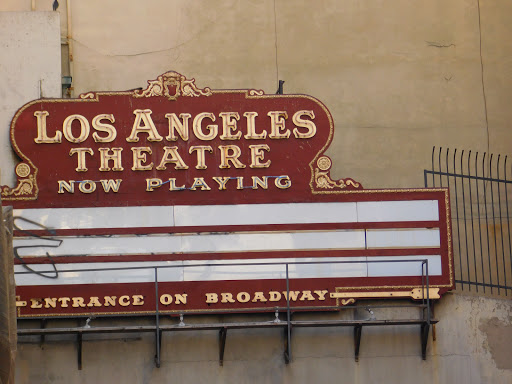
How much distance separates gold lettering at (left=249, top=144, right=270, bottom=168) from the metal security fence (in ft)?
10.3

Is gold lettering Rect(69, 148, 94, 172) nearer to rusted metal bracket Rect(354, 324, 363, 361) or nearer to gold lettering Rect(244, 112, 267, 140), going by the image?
gold lettering Rect(244, 112, 267, 140)

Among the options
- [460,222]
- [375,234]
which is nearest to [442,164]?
[460,222]

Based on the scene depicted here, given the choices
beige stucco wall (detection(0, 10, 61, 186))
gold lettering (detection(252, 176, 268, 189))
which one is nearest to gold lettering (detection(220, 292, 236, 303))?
gold lettering (detection(252, 176, 268, 189))

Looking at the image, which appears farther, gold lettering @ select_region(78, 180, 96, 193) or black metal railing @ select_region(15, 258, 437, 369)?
gold lettering @ select_region(78, 180, 96, 193)

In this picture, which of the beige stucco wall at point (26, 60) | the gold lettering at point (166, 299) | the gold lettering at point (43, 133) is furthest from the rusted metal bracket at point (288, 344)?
the beige stucco wall at point (26, 60)

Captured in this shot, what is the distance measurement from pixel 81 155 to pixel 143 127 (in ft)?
3.51

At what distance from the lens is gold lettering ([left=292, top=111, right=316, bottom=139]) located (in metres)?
19.7

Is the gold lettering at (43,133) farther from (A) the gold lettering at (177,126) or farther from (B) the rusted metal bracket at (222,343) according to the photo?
(B) the rusted metal bracket at (222,343)

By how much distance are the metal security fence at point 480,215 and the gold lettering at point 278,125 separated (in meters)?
2.93

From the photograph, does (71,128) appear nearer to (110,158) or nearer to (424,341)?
(110,158)

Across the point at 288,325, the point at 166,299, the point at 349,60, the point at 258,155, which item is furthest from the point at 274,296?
the point at 349,60

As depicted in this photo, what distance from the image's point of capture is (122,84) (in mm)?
21750

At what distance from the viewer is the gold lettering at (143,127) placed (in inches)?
773

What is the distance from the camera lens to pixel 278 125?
1973 cm
